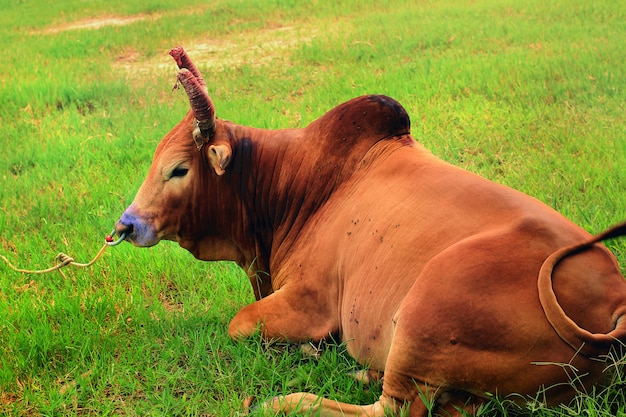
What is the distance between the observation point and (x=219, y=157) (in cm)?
357

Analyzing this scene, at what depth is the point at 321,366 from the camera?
3.28 meters

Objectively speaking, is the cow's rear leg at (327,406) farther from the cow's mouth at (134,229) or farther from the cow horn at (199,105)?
the cow horn at (199,105)

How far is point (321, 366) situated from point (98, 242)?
2314 mm

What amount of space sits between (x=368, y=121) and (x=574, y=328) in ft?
5.19

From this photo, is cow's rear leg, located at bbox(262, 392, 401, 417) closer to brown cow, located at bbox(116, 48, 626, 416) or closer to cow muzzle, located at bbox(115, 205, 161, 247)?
brown cow, located at bbox(116, 48, 626, 416)

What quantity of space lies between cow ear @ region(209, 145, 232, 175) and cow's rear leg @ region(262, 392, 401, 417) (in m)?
1.18

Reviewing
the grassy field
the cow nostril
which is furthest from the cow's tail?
the cow nostril

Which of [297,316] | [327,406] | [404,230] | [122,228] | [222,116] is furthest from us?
[222,116]

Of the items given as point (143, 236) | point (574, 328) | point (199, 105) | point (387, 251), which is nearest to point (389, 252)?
point (387, 251)

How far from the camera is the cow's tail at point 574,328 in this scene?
2361 mm

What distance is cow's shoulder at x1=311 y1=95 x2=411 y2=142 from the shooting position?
355 cm

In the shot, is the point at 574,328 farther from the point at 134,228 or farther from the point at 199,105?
the point at 134,228

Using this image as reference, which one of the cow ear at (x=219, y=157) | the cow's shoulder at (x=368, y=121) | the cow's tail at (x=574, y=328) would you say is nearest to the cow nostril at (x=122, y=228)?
the cow ear at (x=219, y=157)

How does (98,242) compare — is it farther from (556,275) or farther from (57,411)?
(556,275)
